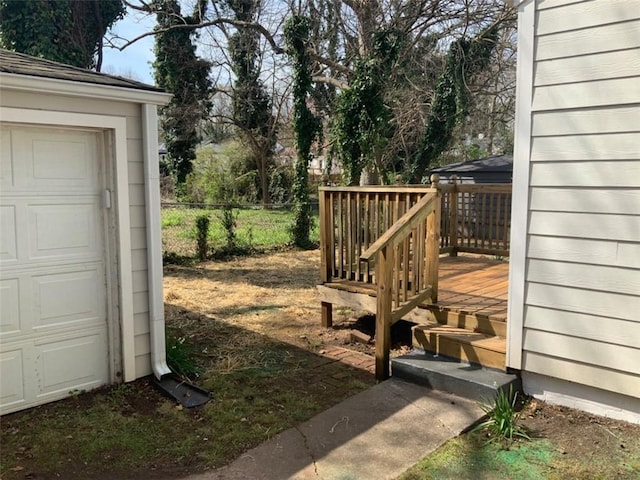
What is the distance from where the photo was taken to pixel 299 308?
5.81 metres

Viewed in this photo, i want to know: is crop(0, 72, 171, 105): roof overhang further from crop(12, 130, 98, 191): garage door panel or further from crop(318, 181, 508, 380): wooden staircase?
crop(318, 181, 508, 380): wooden staircase

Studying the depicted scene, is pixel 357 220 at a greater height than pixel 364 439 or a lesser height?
A: greater

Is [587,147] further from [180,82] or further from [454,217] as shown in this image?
[180,82]

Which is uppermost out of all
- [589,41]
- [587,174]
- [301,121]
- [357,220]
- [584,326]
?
[301,121]

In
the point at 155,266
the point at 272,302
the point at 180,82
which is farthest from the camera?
the point at 180,82

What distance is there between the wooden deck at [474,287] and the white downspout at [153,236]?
2134 mm

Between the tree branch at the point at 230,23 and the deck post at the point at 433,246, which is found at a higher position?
the tree branch at the point at 230,23

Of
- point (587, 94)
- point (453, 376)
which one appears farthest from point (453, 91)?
point (453, 376)

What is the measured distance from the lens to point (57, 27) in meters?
12.2

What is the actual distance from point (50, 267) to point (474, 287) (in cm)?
346

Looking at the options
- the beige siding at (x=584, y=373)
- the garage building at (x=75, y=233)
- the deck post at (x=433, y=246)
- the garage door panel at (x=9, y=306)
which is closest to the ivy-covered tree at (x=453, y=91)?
the deck post at (x=433, y=246)

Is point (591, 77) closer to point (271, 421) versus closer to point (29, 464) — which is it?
point (271, 421)

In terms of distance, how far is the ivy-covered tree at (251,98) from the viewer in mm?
14102

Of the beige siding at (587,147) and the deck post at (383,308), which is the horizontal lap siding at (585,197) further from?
the deck post at (383,308)
